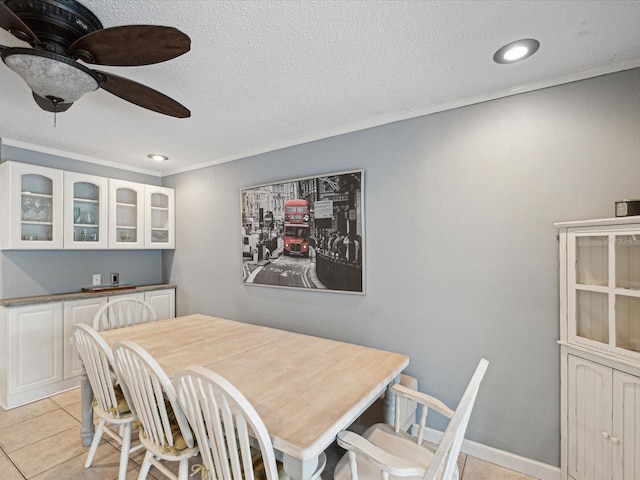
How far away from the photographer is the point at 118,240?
11.5ft

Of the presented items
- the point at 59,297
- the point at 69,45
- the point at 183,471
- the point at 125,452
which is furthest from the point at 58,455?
the point at 69,45

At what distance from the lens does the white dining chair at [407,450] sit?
100 centimetres

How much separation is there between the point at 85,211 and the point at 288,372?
294cm

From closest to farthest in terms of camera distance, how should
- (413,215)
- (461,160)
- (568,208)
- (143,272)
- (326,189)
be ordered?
(568,208) → (461,160) → (413,215) → (326,189) → (143,272)

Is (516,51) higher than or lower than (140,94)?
higher

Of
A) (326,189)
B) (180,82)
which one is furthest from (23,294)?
(326,189)

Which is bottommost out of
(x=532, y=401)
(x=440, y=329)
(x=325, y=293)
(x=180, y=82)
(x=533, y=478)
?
(x=533, y=478)

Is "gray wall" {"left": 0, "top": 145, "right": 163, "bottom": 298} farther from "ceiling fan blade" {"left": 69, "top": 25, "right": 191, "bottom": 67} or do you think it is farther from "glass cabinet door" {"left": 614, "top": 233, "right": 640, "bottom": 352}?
"glass cabinet door" {"left": 614, "top": 233, "right": 640, "bottom": 352}

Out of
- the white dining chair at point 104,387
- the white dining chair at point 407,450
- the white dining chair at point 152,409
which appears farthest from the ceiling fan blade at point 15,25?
the white dining chair at point 407,450

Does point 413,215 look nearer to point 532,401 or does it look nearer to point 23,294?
point 532,401

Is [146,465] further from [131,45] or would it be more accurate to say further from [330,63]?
[330,63]

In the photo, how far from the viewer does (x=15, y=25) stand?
1085 mm

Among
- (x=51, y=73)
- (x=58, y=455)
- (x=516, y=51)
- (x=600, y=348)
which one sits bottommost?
(x=58, y=455)

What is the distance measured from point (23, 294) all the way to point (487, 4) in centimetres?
412
